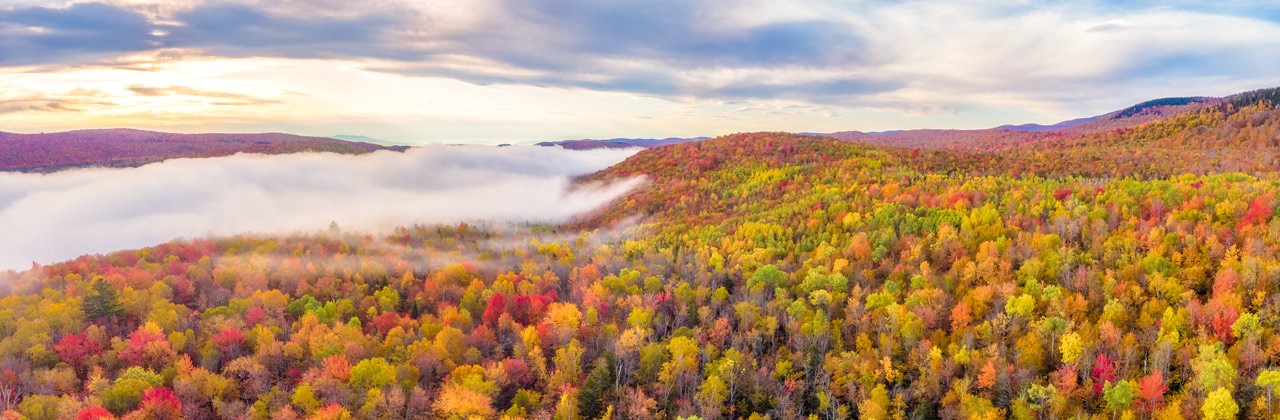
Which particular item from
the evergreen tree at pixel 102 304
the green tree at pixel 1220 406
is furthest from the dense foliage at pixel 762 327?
the evergreen tree at pixel 102 304

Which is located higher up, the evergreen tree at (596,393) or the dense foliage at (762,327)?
the dense foliage at (762,327)

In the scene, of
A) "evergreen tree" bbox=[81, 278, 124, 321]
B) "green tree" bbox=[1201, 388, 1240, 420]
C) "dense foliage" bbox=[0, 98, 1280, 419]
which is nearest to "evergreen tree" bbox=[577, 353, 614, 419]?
"dense foliage" bbox=[0, 98, 1280, 419]

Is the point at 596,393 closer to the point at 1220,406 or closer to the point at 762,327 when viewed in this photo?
the point at 762,327

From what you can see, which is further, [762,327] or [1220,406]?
[762,327]

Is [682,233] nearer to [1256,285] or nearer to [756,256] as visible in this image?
[756,256]

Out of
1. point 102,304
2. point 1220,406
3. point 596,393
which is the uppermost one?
point 102,304

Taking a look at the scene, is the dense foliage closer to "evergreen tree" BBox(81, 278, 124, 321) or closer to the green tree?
the green tree

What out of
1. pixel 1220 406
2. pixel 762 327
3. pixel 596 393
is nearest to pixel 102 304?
pixel 596 393

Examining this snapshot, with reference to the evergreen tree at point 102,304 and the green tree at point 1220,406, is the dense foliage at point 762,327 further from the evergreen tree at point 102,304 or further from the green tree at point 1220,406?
the evergreen tree at point 102,304
